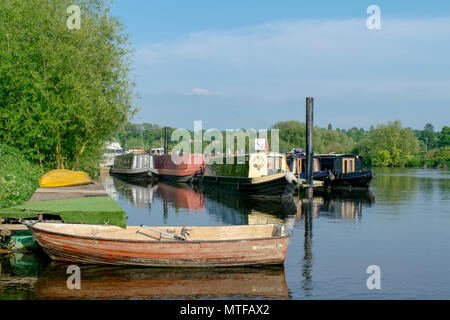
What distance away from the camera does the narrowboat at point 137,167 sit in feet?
187

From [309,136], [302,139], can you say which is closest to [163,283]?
[309,136]

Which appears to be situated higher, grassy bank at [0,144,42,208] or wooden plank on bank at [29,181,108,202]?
grassy bank at [0,144,42,208]

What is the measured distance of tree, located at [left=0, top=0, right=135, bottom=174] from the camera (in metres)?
23.4

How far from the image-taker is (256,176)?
3731 cm

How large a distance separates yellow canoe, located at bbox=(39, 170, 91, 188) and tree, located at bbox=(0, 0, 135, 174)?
2.10 m

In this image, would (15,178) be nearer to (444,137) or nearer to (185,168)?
(185,168)

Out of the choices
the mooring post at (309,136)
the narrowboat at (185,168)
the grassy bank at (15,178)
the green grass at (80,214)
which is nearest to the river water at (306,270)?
the green grass at (80,214)

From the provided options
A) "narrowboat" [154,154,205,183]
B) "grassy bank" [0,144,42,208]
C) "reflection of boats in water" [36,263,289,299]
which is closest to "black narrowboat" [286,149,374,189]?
"narrowboat" [154,154,205,183]

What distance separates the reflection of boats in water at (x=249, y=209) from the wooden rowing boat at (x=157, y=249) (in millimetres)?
9966

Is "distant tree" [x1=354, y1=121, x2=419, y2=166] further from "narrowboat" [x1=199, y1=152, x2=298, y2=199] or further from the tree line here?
"narrowboat" [x1=199, y1=152, x2=298, y2=199]

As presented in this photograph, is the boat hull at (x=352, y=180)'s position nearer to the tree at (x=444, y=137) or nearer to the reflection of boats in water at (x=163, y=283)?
the reflection of boats in water at (x=163, y=283)

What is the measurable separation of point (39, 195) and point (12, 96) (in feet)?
22.4

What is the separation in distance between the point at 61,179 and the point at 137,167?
126 feet
